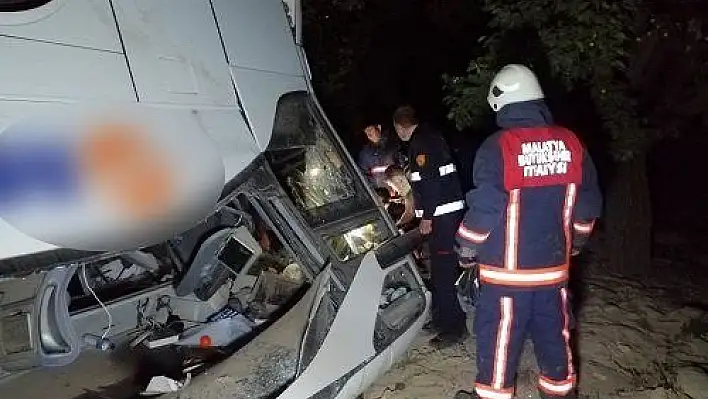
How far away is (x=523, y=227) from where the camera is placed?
11.3 feet

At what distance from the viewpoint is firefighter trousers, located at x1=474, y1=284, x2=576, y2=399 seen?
139 inches

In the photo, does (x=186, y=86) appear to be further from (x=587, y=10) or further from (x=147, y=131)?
(x=587, y=10)

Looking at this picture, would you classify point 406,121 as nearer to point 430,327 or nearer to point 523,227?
point 430,327

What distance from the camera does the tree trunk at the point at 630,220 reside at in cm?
710

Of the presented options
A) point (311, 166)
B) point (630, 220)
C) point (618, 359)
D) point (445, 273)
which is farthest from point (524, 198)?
point (630, 220)

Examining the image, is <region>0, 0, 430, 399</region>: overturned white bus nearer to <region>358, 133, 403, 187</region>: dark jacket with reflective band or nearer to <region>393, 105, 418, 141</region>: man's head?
<region>393, 105, 418, 141</region>: man's head

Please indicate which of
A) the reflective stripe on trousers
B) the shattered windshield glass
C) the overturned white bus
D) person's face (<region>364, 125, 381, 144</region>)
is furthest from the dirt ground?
person's face (<region>364, 125, 381, 144</region>)

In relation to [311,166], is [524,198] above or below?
below

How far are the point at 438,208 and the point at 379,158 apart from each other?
174 cm

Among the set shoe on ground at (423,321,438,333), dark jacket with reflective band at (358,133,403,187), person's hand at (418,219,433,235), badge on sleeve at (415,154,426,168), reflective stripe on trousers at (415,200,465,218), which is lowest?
shoe on ground at (423,321,438,333)

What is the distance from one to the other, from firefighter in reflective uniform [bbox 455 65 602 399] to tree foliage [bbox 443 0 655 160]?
8.10 ft

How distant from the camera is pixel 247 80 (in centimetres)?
321

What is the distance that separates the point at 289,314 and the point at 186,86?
3.82ft

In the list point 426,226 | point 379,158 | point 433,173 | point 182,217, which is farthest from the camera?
point 379,158
